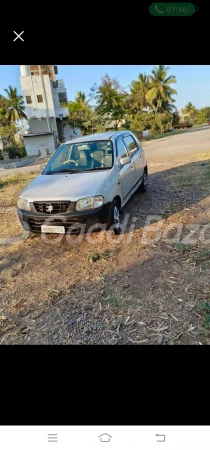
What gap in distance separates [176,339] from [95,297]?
2.95 feet

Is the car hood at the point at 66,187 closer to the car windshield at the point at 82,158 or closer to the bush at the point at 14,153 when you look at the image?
the car windshield at the point at 82,158

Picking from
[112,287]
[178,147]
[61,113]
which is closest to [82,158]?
[112,287]

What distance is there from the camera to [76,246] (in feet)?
12.1

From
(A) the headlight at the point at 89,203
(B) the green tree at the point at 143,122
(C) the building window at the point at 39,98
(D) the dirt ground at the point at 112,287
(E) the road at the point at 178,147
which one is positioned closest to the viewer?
(D) the dirt ground at the point at 112,287

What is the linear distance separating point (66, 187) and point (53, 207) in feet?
1.11

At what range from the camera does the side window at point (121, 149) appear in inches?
176

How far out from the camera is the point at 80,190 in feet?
11.1

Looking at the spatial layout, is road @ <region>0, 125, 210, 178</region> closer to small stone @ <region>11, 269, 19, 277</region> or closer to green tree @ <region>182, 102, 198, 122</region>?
small stone @ <region>11, 269, 19, 277</region>

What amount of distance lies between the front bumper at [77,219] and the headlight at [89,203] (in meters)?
0.05
